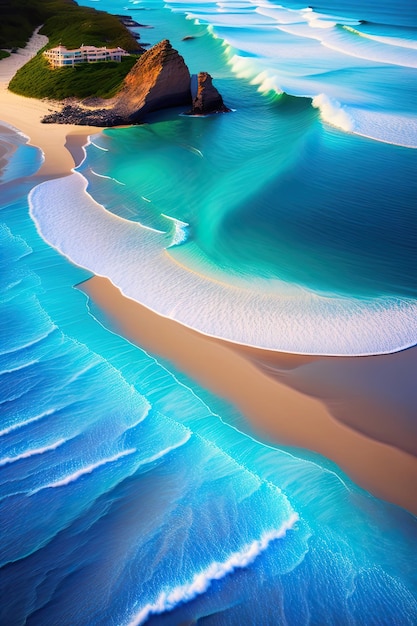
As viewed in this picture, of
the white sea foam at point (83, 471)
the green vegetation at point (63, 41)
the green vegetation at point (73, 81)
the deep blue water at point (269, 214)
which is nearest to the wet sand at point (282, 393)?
the deep blue water at point (269, 214)

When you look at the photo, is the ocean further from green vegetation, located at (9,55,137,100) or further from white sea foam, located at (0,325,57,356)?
green vegetation, located at (9,55,137,100)

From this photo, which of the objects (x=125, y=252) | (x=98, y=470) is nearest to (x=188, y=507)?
(x=98, y=470)

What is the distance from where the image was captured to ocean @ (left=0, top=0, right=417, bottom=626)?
4973 mm

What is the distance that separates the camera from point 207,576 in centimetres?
502

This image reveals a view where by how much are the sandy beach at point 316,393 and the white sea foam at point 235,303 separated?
0.27m

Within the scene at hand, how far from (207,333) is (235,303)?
38.0 inches

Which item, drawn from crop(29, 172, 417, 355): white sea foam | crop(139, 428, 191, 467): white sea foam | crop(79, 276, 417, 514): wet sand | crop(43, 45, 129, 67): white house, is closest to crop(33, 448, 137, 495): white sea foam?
crop(139, 428, 191, 467): white sea foam

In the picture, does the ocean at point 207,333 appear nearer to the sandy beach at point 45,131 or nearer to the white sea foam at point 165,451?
the white sea foam at point 165,451

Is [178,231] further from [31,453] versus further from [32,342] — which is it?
[31,453]

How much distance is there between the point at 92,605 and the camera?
473 cm

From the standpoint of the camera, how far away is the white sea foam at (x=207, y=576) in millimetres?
4734

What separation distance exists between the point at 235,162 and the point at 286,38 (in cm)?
2384

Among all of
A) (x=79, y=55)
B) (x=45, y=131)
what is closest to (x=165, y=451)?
(x=45, y=131)

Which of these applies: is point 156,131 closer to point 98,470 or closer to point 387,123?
point 387,123
